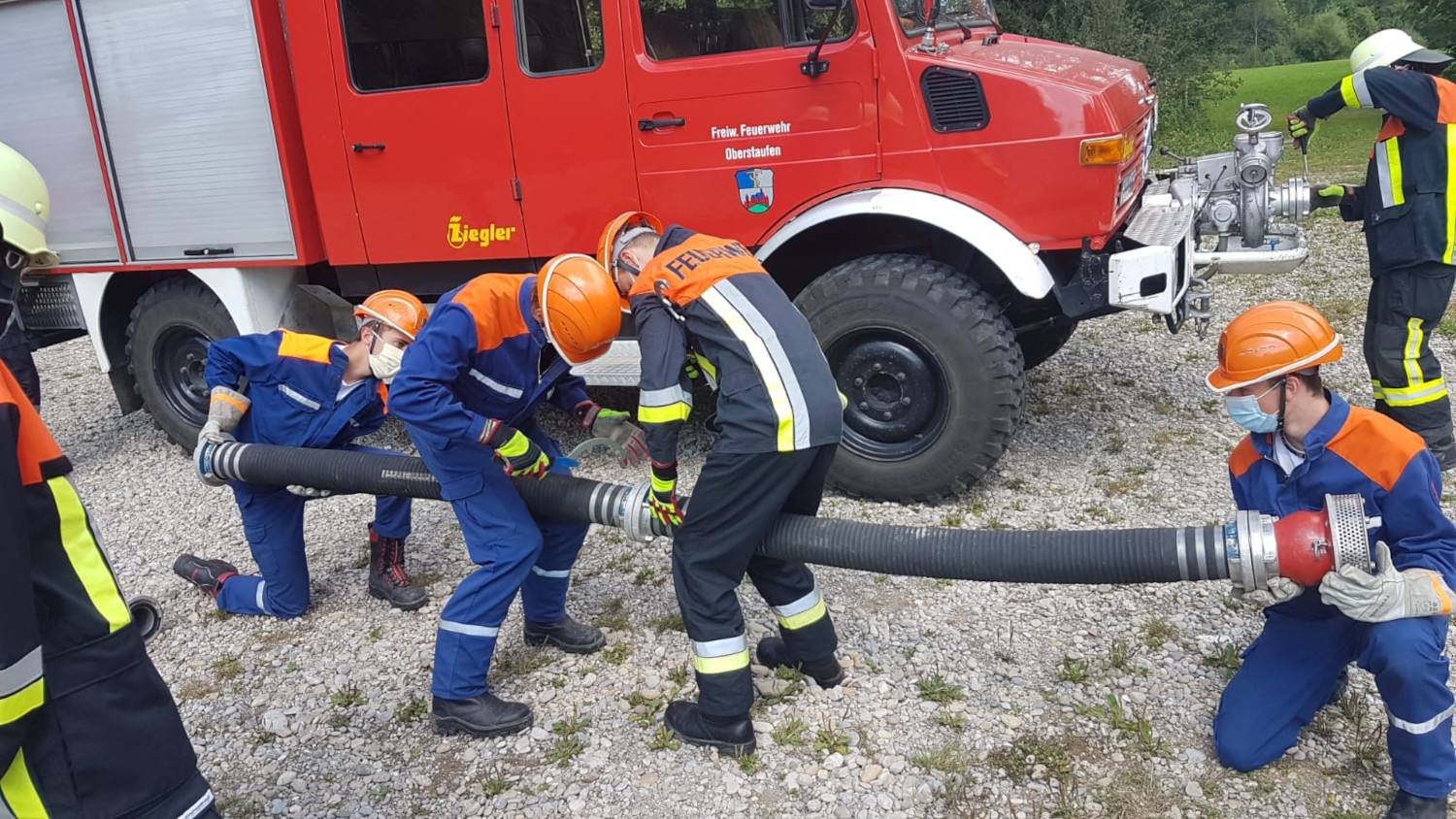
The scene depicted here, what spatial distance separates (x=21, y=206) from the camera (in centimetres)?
200

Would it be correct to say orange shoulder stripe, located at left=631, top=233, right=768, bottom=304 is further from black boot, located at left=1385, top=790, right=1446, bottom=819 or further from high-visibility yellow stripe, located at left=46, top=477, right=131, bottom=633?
black boot, located at left=1385, top=790, right=1446, bottom=819

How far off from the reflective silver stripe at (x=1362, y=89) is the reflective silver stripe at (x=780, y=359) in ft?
11.4

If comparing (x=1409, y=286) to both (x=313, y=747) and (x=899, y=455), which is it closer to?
(x=899, y=455)

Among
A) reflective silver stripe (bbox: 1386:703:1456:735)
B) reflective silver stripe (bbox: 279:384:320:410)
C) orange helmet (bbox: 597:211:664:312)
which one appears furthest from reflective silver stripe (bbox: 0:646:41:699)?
Result: reflective silver stripe (bbox: 1386:703:1456:735)

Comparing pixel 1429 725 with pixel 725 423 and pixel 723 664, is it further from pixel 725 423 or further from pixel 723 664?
pixel 725 423

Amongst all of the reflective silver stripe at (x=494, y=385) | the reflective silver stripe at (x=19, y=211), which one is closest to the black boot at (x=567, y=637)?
the reflective silver stripe at (x=494, y=385)

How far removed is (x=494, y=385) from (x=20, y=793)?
73.6 inches

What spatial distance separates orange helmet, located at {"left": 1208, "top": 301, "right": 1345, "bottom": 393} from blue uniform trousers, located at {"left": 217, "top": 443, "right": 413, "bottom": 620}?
3098 millimetres

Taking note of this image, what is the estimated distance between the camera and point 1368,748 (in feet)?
9.58

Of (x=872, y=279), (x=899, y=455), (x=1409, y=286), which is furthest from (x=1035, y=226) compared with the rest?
(x=1409, y=286)

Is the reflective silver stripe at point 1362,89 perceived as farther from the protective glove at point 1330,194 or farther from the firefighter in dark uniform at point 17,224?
the firefighter in dark uniform at point 17,224

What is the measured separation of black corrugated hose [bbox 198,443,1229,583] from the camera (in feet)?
8.96

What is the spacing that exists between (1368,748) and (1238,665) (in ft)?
1.61

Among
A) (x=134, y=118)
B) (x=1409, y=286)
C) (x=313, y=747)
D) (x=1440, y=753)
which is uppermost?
(x=134, y=118)
